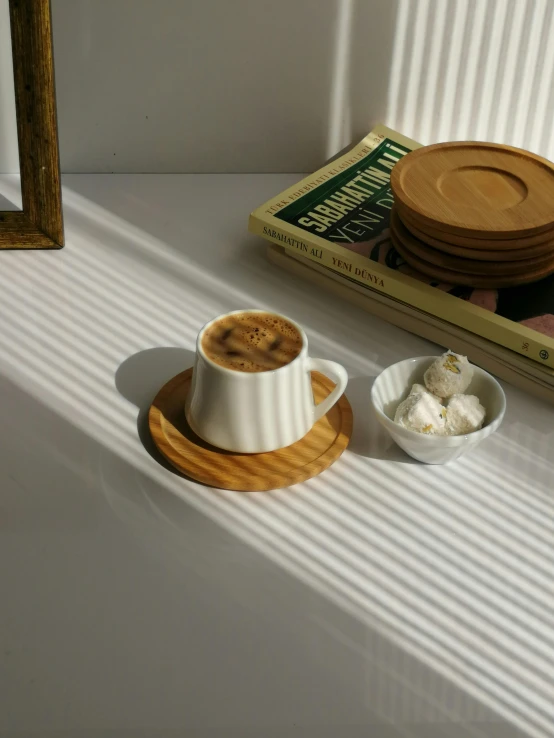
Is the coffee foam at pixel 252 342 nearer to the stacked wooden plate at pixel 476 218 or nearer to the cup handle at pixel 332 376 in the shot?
the cup handle at pixel 332 376

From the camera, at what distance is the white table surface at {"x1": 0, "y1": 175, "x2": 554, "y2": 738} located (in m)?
0.60

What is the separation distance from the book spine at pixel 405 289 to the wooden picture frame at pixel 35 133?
220mm

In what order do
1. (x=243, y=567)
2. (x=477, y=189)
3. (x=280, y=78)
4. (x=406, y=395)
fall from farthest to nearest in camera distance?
(x=280, y=78) < (x=477, y=189) < (x=406, y=395) < (x=243, y=567)

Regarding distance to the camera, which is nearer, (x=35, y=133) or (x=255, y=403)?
(x=255, y=403)

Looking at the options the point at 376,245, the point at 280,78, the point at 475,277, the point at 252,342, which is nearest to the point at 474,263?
the point at 475,277

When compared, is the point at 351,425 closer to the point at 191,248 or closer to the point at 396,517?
the point at 396,517

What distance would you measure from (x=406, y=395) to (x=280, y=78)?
486 millimetres

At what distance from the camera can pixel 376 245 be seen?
0.97 m

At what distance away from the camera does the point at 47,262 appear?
100 centimetres

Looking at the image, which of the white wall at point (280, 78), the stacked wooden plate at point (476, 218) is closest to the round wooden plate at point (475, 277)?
the stacked wooden plate at point (476, 218)

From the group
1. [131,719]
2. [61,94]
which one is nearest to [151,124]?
[61,94]

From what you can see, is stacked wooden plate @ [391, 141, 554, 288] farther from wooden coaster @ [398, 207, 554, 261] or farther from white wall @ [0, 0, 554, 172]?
white wall @ [0, 0, 554, 172]

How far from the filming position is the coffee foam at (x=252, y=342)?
742mm

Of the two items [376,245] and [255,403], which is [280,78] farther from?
[255,403]
